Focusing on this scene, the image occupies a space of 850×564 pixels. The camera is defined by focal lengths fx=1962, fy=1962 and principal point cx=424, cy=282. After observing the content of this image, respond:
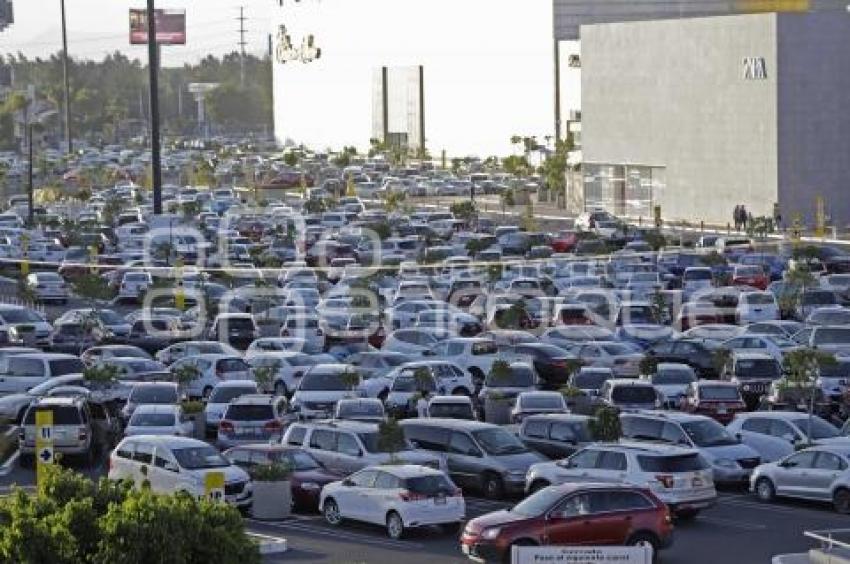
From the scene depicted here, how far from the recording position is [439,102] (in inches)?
4402

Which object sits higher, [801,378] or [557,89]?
[557,89]

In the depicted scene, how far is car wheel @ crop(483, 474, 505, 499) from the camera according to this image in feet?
86.6

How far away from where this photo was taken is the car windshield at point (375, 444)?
26.6 m

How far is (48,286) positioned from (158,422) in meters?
23.1

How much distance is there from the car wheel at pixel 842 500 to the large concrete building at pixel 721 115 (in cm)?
4195

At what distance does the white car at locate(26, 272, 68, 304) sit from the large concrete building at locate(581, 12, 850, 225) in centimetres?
2627

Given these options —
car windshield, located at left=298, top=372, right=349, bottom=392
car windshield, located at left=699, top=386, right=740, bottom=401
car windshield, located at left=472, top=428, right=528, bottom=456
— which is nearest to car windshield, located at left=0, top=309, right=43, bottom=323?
car windshield, located at left=298, top=372, right=349, bottom=392

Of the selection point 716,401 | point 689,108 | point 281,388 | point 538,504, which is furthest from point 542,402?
point 689,108

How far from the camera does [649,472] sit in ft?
80.6

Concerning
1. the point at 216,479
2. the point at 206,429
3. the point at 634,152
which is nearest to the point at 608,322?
the point at 206,429

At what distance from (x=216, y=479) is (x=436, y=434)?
5185 millimetres

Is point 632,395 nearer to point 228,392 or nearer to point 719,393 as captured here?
point 719,393

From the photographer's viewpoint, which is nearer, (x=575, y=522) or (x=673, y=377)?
(x=575, y=522)

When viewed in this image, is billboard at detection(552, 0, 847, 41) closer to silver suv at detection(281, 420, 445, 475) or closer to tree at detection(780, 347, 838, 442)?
tree at detection(780, 347, 838, 442)
